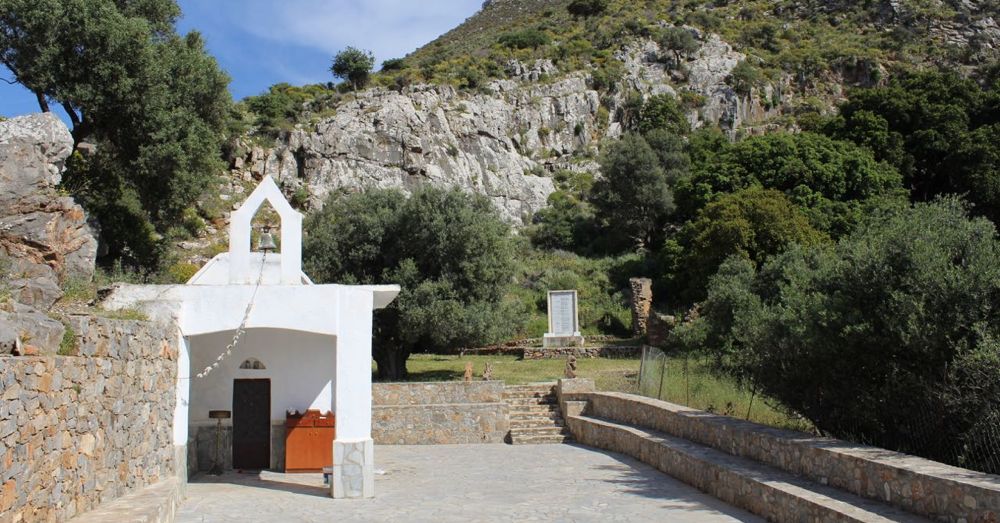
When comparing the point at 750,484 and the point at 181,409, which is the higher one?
the point at 181,409

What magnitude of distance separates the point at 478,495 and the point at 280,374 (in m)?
4.81

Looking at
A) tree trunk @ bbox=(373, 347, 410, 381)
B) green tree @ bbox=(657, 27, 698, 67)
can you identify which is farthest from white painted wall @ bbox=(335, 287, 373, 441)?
green tree @ bbox=(657, 27, 698, 67)

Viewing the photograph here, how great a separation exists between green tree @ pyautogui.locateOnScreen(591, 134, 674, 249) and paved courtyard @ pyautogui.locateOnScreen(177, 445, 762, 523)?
33179 mm

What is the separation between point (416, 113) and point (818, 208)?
3008cm

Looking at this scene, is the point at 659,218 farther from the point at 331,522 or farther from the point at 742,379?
the point at 331,522

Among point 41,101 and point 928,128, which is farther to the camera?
point 928,128

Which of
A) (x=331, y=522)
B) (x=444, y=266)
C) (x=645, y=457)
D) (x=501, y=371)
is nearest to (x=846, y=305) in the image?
(x=645, y=457)

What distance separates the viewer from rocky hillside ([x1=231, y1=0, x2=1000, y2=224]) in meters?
52.9

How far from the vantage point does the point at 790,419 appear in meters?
12.7

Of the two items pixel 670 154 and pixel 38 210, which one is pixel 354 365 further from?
pixel 670 154

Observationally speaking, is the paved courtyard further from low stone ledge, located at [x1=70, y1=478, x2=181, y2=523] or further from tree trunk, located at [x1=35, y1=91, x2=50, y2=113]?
tree trunk, located at [x1=35, y1=91, x2=50, y2=113]

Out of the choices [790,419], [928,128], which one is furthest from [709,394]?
[928,128]

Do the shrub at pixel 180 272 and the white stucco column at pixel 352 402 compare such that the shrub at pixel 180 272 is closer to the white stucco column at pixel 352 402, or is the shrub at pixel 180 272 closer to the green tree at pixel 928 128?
the white stucco column at pixel 352 402

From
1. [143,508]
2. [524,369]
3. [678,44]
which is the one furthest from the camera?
[678,44]
